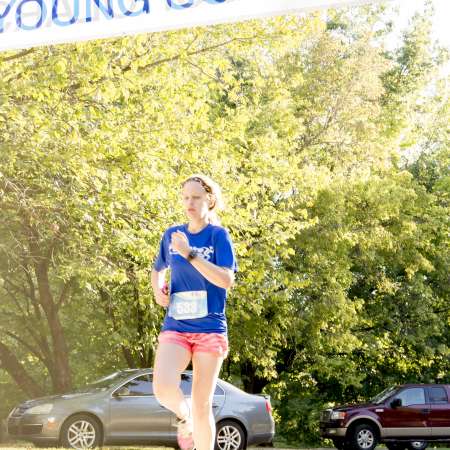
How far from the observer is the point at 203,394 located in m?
5.96

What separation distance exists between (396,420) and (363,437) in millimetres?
933

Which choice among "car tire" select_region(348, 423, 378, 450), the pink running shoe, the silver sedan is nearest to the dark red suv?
"car tire" select_region(348, 423, 378, 450)

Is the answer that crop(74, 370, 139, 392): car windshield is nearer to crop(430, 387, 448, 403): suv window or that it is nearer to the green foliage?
the green foliage

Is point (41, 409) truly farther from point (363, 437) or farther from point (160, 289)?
point (160, 289)

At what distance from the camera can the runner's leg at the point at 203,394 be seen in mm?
5953

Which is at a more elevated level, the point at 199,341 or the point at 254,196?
the point at 254,196

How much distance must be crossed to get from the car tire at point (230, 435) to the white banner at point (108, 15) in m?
11.7

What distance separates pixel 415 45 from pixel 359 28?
3149 millimetres

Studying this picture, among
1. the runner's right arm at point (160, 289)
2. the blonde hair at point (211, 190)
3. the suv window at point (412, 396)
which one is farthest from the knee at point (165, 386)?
the suv window at point (412, 396)

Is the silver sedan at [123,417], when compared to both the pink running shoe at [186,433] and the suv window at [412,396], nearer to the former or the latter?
the suv window at [412,396]

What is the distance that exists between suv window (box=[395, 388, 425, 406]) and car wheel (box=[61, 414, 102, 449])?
1005cm

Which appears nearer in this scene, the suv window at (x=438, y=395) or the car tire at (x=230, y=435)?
the car tire at (x=230, y=435)

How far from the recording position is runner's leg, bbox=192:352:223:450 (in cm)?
595

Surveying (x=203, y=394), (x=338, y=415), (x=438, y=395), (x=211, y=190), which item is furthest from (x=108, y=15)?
(x=438, y=395)
